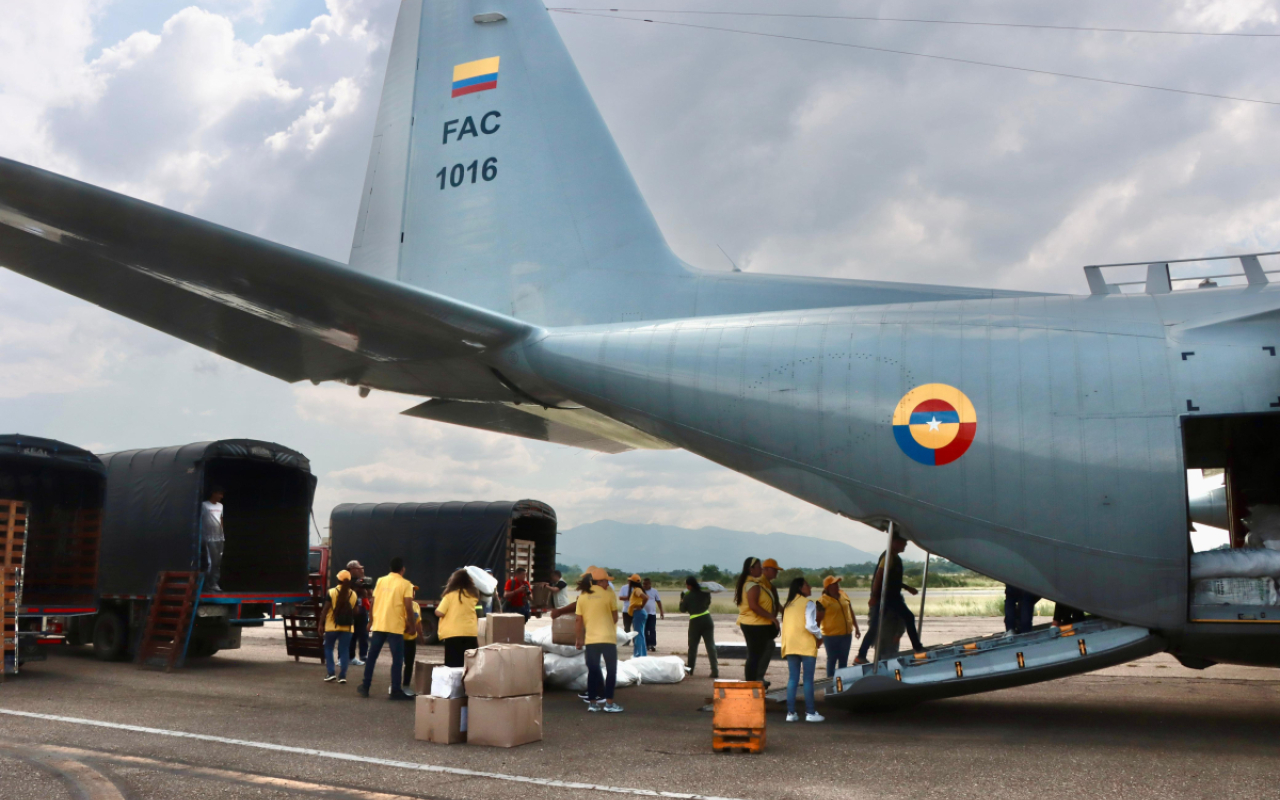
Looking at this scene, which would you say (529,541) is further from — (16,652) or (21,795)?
(21,795)

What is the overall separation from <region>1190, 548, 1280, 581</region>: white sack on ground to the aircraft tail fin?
6.13 metres

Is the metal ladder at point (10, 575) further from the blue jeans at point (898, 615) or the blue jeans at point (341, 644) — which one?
the blue jeans at point (898, 615)

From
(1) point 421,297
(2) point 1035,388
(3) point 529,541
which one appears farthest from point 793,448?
(3) point 529,541

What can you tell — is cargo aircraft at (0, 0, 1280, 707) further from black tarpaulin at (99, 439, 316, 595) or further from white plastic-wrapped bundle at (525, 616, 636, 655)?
black tarpaulin at (99, 439, 316, 595)

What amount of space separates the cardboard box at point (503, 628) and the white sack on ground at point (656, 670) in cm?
275

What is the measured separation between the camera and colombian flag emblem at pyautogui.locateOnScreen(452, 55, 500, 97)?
40.3ft

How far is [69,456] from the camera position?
43.1ft

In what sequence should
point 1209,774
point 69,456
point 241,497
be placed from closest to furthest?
1. point 1209,774
2. point 69,456
3. point 241,497

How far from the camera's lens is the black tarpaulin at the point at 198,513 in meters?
13.7

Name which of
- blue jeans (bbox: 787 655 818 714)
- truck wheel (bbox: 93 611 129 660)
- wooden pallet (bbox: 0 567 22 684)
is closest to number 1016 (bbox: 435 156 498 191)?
blue jeans (bbox: 787 655 818 714)

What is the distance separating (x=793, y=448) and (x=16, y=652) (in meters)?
10.0

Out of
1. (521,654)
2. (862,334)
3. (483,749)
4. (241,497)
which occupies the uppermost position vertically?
(862,334)

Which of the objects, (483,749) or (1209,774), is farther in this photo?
(483,749)

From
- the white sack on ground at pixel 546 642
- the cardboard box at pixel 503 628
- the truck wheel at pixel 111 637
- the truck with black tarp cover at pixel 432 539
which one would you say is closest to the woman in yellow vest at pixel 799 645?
the cardboard box at pixel 503 628
